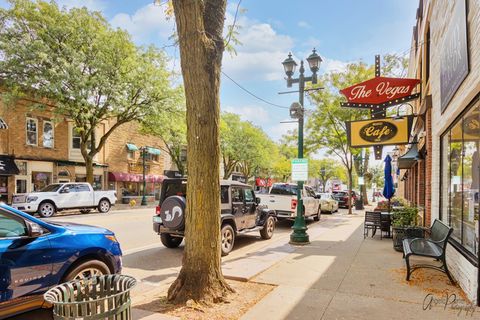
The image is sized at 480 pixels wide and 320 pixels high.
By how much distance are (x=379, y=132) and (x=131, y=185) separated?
25380mm

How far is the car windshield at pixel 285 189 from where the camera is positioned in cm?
1470

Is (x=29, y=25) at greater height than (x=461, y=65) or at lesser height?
greater

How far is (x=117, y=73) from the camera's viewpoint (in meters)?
21.2

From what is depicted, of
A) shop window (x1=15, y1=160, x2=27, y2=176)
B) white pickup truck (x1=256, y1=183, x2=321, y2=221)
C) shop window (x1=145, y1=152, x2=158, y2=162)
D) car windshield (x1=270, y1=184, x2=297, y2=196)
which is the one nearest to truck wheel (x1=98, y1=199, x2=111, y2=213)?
shop window (x1=15, y1=160, x2=27, y2=176)

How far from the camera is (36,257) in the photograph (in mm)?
4074

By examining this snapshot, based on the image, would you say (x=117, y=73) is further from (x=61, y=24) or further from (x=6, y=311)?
(x=6, y=311)

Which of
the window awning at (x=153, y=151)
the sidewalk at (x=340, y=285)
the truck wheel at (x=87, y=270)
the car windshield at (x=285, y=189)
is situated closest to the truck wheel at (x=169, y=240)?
the sidewalk at (x=340, y=285)

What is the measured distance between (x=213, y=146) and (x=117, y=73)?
724 inches

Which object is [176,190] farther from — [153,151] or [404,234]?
[153,151]

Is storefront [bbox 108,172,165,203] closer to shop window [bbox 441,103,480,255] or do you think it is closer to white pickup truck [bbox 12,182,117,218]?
white pickup truck [bbox 12,182,117,218]

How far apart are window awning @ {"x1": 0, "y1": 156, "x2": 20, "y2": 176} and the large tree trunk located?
19788 millimetres

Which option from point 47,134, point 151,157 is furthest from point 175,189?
point 151,157

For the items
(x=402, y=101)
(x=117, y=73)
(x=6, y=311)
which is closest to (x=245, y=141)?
(x=117, y=73)

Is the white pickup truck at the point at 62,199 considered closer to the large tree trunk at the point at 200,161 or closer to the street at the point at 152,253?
the street at the point at 152,253
